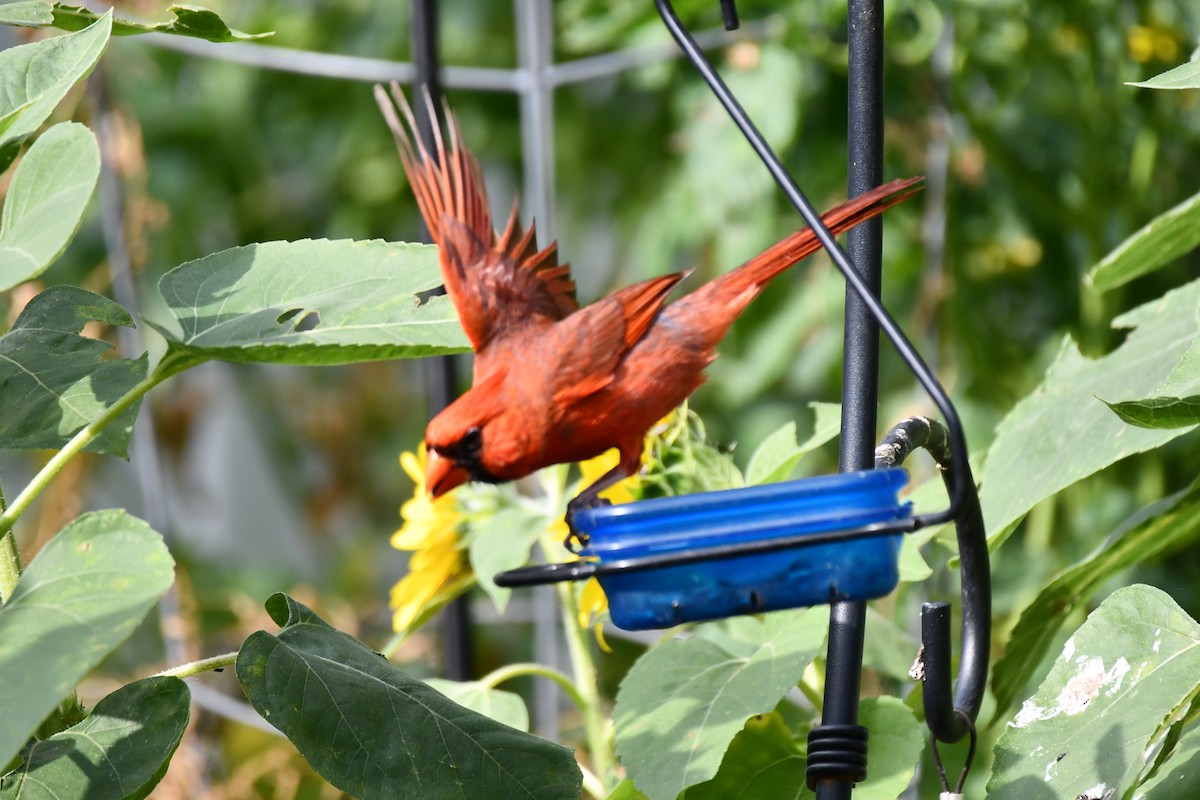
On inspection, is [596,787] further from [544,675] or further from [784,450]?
[784,450]

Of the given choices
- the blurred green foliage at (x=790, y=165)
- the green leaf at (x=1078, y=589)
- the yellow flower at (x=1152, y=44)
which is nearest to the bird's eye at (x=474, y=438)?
the green leaf at (x=1078, y=589)

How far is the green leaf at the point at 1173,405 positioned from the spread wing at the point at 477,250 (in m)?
0.30

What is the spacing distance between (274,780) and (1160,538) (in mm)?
1385

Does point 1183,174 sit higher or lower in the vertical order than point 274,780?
higher

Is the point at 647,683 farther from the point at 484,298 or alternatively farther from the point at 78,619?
the point at 78,619

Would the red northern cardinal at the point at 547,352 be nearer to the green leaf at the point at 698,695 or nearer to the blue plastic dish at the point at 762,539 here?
the green leaf at the point at 698,695

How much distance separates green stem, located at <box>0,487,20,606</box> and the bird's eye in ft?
0.71

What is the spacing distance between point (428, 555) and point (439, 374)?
21cm


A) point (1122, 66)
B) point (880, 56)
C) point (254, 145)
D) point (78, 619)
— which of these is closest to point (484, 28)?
point (254, 145)

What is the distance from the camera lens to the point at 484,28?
227 cm

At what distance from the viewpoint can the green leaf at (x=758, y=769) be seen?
73 centimetres

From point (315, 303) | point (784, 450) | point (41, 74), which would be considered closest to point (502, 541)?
point (784, 450)

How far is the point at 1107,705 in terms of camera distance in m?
0.64

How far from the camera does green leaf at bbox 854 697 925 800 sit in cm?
67
